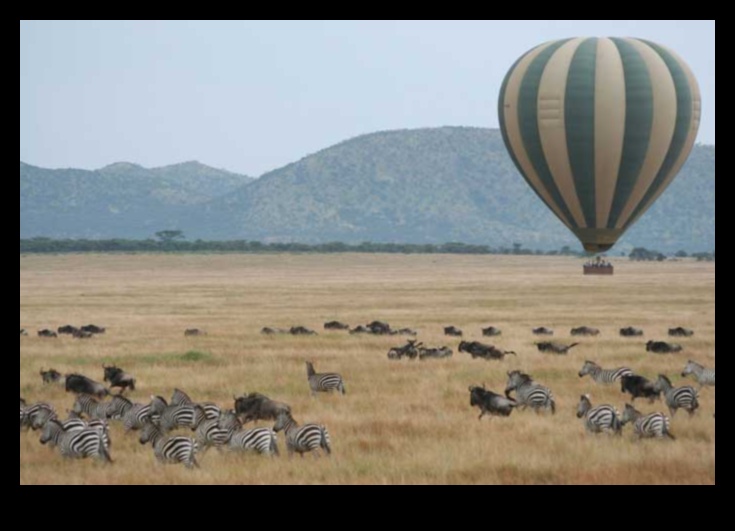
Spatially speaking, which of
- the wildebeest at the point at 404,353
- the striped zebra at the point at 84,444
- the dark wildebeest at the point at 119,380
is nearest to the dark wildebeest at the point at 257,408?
the striped zebra at the point at 84,444

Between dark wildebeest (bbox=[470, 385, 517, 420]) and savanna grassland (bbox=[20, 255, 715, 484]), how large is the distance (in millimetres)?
340

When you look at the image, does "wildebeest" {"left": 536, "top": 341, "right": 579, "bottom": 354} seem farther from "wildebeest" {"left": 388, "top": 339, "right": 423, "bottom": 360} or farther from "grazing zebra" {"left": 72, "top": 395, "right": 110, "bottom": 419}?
"grazing zebra" {"left": 72, "top": 395, "right": 110, "bottom": 419}

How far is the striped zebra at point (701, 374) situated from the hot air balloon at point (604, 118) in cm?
→ 1325

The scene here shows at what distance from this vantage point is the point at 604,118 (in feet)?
133

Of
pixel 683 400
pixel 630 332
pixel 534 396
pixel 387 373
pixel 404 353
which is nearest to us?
pixel 683 400

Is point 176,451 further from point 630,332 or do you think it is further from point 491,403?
point 630,332

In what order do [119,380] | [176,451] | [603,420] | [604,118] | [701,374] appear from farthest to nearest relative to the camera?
[604,118], [701,374], [119,380], [603,420], [176,451]

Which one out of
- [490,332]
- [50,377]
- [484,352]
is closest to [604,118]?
[490,332]

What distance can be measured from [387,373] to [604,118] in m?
14.6

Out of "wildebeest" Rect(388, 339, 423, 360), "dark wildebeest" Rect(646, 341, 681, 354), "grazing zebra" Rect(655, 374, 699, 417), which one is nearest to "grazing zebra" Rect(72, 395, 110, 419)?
"grazing zebra" Rect(655, 374, 699, 417)

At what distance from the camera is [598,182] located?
40906 millimetres

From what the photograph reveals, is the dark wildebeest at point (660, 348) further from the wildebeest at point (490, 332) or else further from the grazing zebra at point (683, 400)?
the grazing zebra at point (683, 400)

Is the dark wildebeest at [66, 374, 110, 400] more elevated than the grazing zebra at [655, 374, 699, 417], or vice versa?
the grazing zebra at [655, 374, 699, 417]

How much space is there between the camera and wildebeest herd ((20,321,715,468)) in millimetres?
19422
